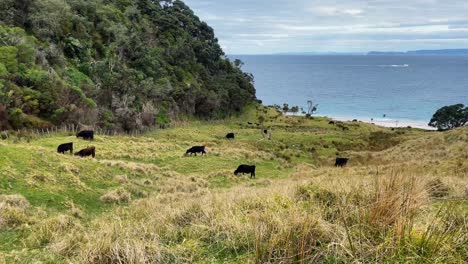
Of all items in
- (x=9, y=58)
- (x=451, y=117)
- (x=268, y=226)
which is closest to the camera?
(x=268, y=226)

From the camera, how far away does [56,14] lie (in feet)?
184

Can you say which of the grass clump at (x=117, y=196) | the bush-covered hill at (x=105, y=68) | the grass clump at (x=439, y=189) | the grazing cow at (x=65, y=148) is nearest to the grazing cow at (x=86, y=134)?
the grazing cow at (x=65, y=148)

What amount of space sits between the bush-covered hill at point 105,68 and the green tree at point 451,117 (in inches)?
1649

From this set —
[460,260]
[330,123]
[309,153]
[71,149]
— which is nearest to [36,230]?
[460,260]

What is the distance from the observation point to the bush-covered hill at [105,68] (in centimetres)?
3884

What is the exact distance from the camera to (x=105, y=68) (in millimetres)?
56781

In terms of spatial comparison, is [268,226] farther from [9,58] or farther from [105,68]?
A: [105,68]

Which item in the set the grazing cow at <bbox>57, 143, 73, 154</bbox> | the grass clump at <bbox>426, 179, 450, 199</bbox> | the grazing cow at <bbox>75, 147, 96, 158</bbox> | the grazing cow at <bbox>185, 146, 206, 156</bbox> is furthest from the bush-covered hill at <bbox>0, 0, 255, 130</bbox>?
the grass clump at <bbox>426, 179, 450, 199</bbox>

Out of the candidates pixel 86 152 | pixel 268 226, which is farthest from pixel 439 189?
pixel 86 152

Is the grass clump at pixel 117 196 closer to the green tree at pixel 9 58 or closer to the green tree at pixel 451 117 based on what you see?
the green tree at pixel 9 58

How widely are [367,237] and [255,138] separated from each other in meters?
43.7

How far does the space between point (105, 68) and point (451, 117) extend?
70.9 meters

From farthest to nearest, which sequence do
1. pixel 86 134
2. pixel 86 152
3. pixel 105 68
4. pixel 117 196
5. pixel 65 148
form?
pixel 105 68 → pixel 86 134 → pixel 65 148 → pixel 86 152 → pixel 117 196

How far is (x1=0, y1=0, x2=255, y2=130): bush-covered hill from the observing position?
38.8 meters
